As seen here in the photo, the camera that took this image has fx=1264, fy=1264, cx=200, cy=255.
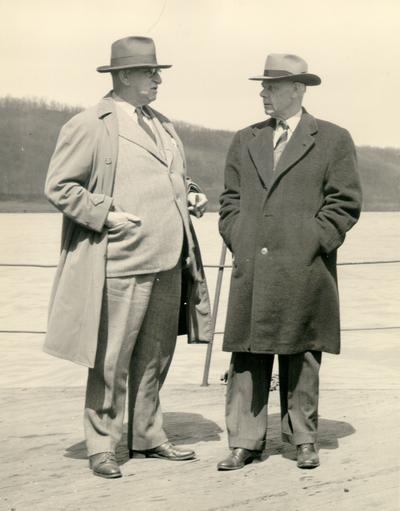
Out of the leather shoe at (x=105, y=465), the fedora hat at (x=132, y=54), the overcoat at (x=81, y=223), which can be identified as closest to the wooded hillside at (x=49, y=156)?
the fedora hat at (x=132, y=54)

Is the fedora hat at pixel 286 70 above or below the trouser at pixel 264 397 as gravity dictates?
above

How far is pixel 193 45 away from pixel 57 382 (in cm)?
981

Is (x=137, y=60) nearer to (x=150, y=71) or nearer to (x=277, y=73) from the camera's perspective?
(x=150, y=71)

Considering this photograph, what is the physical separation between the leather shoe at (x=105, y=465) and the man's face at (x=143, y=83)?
4.31 ft

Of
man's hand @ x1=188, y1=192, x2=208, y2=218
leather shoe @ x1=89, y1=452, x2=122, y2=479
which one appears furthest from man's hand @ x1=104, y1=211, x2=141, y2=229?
leather shoe @ x1=89, y1=452, x2=122, y2=479

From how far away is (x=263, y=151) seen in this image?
481cm

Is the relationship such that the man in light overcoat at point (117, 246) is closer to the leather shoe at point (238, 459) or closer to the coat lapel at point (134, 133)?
the coat lapel at point (134, 133)

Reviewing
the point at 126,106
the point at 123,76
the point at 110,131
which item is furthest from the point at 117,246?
the point at 123,76

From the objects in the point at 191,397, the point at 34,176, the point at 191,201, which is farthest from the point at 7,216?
the point at 191,201

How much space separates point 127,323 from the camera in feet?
15.3

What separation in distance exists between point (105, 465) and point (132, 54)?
1514mm

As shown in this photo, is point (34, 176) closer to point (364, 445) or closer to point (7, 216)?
point (7, 216)

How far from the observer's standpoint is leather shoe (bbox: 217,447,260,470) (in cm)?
472

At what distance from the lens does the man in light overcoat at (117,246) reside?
4.57 metres
